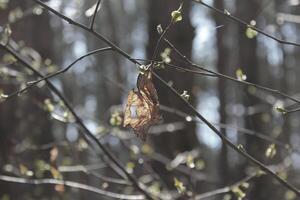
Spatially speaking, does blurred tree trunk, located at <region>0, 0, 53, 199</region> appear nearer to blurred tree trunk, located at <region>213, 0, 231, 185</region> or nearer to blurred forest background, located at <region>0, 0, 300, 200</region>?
blurred forest background, located at <region>0, 0, 300, 200</region>

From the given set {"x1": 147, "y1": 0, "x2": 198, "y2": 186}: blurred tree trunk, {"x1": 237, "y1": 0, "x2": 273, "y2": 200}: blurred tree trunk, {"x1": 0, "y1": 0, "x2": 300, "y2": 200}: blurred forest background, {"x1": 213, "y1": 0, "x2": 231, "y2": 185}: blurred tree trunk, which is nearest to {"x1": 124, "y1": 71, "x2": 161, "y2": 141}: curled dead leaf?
{"x1": 0, "y1": 0, "x2": 300, "y2": 200}: blurred forest background

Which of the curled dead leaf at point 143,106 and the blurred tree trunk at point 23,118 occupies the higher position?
the blurred tree trunk at point 23,118

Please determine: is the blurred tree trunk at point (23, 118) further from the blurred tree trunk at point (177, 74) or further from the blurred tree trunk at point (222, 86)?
the blurred tree trunk at point (222, 86)

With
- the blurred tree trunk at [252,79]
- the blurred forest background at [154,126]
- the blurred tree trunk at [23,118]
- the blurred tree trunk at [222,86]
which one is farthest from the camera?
the blurred tree trunk at [222,86]

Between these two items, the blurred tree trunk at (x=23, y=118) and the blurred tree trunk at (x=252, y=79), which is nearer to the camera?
the blurred tree trunk at (x=23, y=118)

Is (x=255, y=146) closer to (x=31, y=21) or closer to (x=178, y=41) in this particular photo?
(x=178, y=41)

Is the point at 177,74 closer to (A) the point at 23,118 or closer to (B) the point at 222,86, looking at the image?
(A) the point at 23,118

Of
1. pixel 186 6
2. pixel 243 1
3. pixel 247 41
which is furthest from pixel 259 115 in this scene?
pixel 186 6

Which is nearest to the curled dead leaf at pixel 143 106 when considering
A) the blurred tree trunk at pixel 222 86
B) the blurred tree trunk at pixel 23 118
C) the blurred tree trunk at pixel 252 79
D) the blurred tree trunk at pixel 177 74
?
the blurred tree trunk at pixel 23 118

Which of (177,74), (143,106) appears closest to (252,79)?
(177,74)
